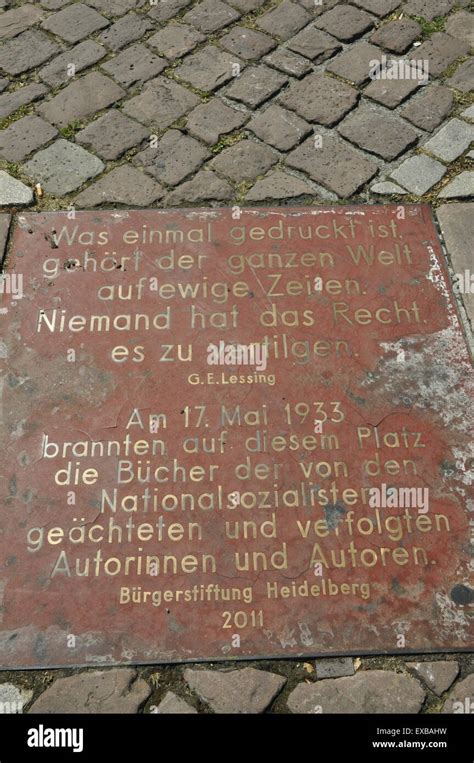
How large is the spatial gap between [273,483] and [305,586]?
0.40 meters

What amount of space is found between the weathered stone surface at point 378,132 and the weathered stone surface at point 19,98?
1.67 metres

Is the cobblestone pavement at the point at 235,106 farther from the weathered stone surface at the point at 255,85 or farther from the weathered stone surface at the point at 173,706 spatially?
the weathered stone surface at the point at 173,706

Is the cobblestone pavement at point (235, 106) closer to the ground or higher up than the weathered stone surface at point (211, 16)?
closer to the ground

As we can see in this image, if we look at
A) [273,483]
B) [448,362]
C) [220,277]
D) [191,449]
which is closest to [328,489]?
[273,483]

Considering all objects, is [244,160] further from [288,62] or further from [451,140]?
[451,140]

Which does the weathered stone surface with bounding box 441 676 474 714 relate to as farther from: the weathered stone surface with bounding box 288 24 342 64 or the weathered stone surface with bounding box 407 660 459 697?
the weathered stone surface with bounding box 288 24 342 64

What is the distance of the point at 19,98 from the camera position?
13.0 feet

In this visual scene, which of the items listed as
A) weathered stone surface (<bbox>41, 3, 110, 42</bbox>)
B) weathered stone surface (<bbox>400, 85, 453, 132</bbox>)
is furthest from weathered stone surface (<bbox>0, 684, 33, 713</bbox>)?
weathered stone surface (<bbox>41, 3, 110, 42</bbox>)

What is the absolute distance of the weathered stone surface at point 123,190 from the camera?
3.55 m

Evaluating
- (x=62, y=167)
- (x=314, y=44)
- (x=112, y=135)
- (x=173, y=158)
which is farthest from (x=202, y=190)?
(x=314, y=44)

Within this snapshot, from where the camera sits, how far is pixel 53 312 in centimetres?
318

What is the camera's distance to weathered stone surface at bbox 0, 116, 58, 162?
375 centimetres

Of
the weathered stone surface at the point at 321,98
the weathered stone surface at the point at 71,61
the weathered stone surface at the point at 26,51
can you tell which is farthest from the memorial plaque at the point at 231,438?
A: the weathered stone surface at the point at 26,51

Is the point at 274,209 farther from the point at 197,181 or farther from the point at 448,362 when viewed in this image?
the point at 448,362
